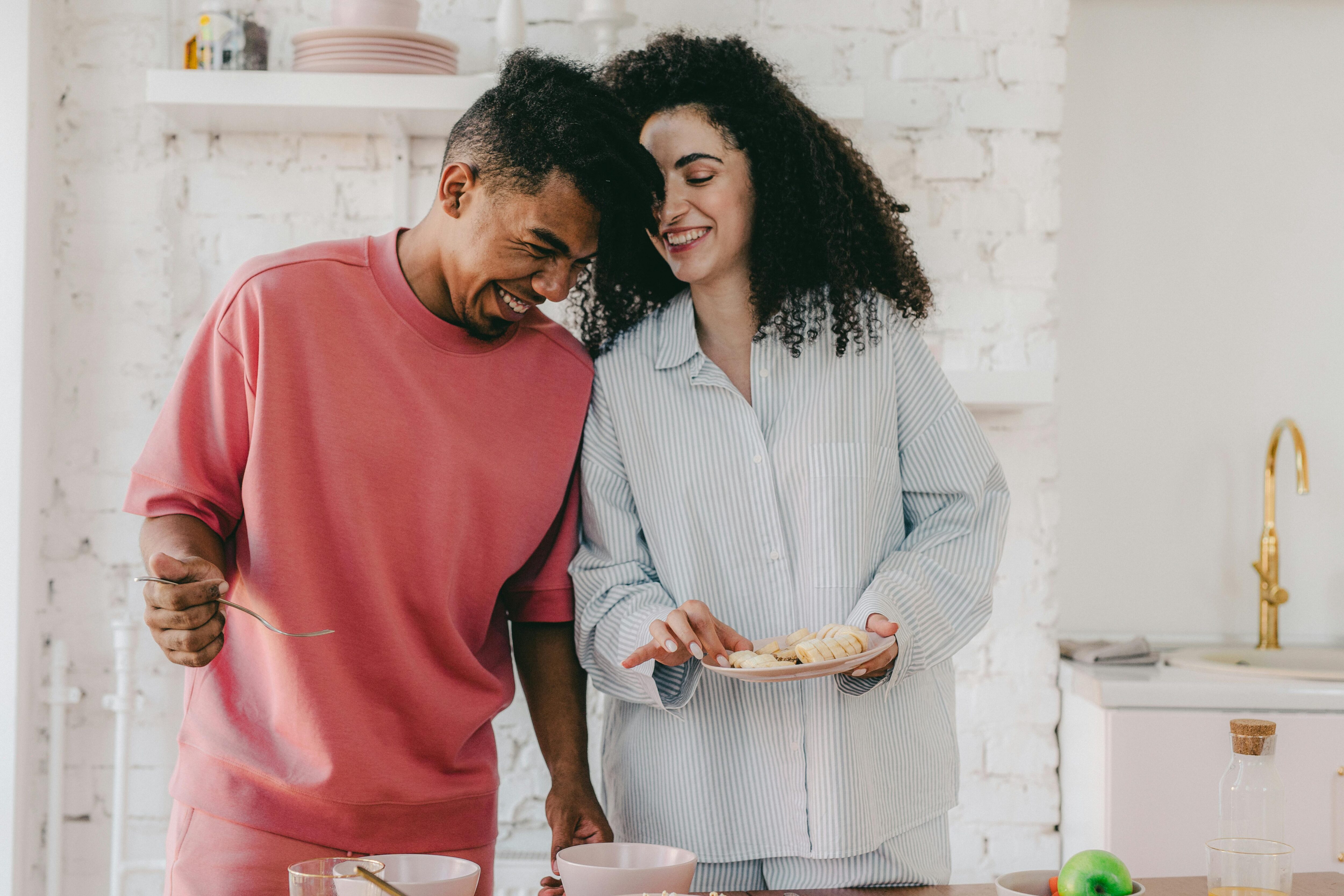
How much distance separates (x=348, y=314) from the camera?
55.9 inches

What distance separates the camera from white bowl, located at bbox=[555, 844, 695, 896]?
995mm

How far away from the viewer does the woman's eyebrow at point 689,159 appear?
61.5 inches

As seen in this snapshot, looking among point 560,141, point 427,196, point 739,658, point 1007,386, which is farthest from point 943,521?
point 427,196

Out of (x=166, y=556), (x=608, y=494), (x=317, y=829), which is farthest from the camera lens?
(x=608, y=494)

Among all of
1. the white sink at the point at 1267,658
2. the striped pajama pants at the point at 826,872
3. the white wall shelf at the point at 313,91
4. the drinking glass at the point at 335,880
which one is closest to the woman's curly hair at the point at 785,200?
the white wall shelf at the point at 313,91

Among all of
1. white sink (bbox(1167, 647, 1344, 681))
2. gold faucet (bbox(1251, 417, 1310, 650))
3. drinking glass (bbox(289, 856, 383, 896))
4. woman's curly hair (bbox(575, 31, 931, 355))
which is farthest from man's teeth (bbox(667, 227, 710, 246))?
gold faucet (bbox(1251, 417, 1310, 650))

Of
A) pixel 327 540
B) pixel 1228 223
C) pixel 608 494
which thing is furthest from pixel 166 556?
pixel 1228 223

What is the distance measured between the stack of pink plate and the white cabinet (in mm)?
1829

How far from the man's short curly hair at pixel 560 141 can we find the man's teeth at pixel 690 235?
0.13 feet

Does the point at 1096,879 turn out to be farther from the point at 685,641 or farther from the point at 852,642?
the point at 685,641

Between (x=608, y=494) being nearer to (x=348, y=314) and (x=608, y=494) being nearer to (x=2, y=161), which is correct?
(x=348, y=314)

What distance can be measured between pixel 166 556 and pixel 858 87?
162 centimetres

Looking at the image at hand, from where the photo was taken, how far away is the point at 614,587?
4.91 ft

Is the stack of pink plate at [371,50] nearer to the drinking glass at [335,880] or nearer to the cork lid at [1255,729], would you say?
the drinking glass at [335,880]
